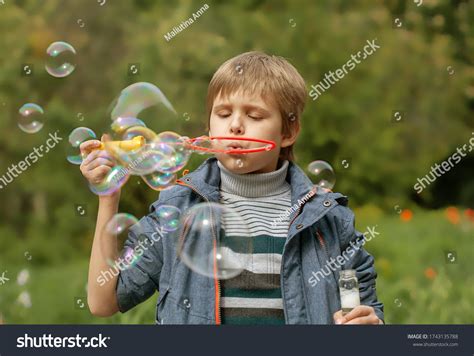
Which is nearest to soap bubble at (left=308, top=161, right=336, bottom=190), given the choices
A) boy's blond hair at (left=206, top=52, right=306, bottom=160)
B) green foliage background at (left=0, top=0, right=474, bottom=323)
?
boy's blond hair at (left=206, top=52, right=306, bottom=160)

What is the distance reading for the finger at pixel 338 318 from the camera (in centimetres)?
187

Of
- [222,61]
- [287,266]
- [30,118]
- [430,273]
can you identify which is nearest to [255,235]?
[287,266]

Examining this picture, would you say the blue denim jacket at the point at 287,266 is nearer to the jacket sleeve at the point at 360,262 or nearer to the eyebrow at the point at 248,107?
the jacket sleeve at the point at 360,262

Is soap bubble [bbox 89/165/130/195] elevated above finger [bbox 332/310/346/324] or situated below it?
above

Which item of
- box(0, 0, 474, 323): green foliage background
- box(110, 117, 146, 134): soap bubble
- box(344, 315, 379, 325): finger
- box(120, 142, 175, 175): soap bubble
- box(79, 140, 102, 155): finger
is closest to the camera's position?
box(344, 315, 379, 325): finger

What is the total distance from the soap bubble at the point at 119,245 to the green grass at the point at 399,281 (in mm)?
1633

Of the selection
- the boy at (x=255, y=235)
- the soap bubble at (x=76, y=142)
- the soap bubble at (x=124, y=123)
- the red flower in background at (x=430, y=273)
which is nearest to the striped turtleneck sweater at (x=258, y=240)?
the boy at (x=255, y=235)

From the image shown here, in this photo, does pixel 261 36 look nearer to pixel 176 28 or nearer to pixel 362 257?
pixel 176 28

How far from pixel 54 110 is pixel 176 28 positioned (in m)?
1.18

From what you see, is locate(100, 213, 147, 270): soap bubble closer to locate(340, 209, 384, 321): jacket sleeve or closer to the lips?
the lips

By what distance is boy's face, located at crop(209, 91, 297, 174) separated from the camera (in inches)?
78.8

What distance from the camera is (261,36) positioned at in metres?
6.50

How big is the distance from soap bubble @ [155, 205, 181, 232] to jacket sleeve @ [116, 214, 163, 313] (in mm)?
32

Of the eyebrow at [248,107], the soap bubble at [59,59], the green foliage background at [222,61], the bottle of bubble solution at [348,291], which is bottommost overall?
the bottle of bubble solution at [348,291]
